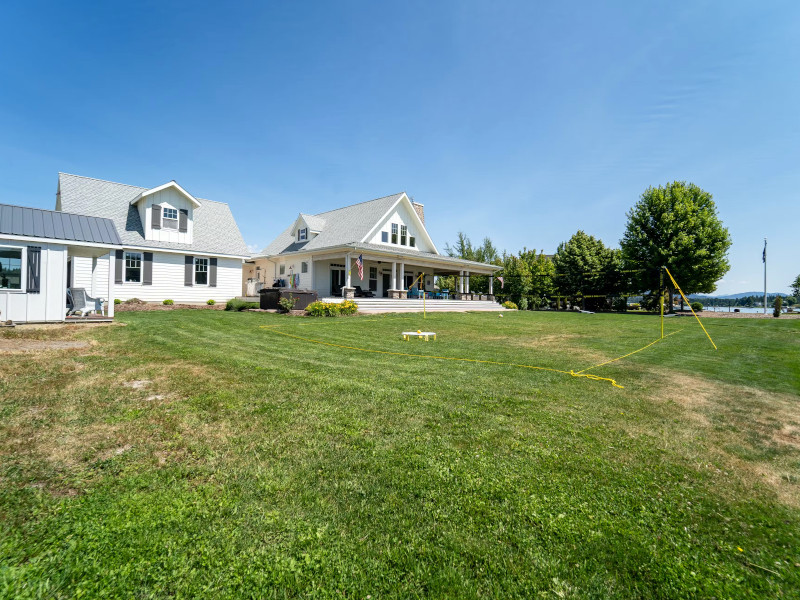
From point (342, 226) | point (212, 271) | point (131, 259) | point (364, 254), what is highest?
point (342, 226)

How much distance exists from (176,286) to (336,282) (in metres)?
9.50

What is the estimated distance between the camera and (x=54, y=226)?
988cm

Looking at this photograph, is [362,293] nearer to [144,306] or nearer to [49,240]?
[144,306]

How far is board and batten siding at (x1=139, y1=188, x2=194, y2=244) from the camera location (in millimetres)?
19250

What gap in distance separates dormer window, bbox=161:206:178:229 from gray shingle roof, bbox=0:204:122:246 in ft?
31.5

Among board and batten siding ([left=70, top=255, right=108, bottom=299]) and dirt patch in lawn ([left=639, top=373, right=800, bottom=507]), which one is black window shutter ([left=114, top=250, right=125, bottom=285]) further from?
dirt patch in lawn ([left=639, top=373, right=800, bottom=507])

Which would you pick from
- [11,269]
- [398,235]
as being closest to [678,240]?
[398,235]

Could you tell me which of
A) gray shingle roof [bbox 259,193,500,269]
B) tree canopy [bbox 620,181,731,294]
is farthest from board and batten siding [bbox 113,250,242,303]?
tree canopy [bbox 620,181,731,294]

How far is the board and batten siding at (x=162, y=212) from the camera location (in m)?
19.2

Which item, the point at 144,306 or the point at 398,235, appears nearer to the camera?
the point at 144,306

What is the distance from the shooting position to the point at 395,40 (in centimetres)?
1312

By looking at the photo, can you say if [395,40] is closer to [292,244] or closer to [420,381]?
[420,381]

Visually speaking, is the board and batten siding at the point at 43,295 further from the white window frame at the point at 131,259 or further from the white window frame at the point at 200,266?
the white window frame at the point at 200,266

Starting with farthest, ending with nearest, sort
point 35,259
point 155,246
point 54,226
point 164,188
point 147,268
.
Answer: point 164,188, point 155,246, point 147,268, point 54,226, point 35,259
